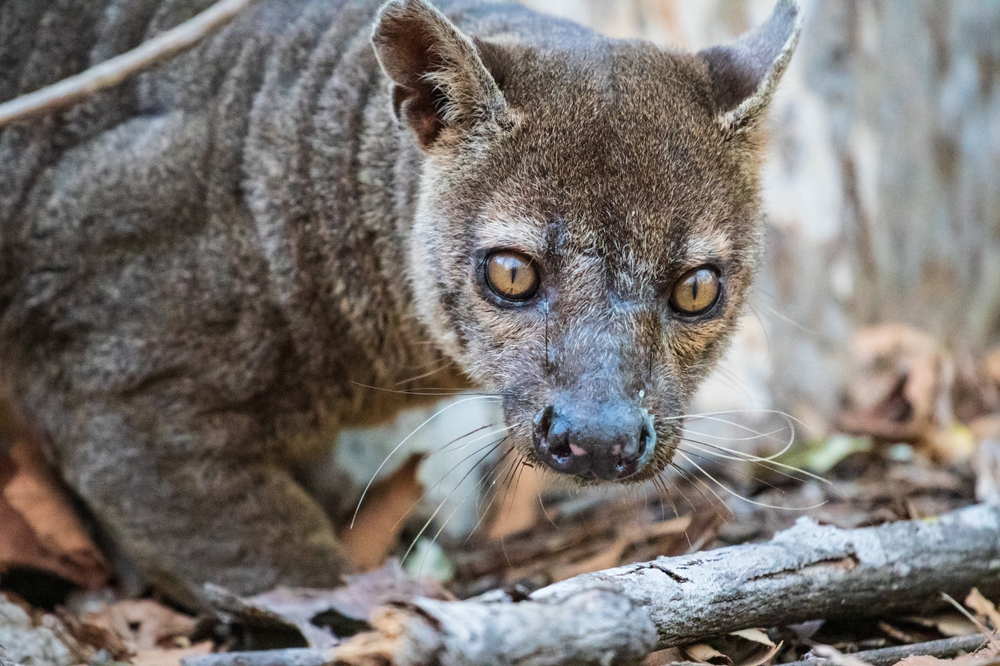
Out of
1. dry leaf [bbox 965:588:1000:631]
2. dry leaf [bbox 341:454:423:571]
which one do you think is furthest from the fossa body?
dry leaf [bbox 965:588:1000:631]

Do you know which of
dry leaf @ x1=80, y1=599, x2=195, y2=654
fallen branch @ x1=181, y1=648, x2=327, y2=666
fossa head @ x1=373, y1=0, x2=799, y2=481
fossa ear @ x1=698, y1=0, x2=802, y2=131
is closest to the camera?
fallen branch @ x1=181, y1=648, x2=327, y2=666

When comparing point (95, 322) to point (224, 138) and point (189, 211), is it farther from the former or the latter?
point (224, 138)

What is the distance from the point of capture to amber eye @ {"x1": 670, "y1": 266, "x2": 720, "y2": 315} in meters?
3.55

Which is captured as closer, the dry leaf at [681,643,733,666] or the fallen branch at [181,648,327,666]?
the fallen branch at [181,648,327,666]

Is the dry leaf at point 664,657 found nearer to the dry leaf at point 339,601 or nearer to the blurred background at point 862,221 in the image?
the dry leaf at point 339,601

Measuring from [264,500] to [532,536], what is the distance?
1515 millimetres

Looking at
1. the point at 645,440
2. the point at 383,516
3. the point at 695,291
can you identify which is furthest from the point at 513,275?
the point at 383,516

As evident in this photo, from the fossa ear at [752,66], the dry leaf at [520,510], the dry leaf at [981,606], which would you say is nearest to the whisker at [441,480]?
the dry leaf at [520,510]

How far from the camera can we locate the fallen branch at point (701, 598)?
211 centimetres

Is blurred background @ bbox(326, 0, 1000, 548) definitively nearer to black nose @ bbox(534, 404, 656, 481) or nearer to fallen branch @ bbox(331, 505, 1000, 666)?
fallen branch @ bbox(331, 505, 1000, 666)

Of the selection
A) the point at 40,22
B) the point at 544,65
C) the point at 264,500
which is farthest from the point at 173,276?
the point at 544,65

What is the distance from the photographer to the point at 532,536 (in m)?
5.15

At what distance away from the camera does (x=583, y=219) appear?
3.38 metres

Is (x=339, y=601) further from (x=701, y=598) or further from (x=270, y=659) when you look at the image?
(x=701, y=598)
